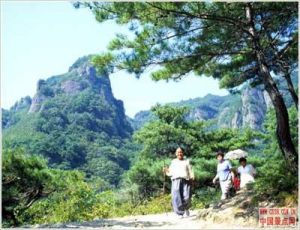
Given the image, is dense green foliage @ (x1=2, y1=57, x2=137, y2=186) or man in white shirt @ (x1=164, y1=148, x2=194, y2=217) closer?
man in white shirt @ (x1=164, y1=148, x2=194, y2=217)

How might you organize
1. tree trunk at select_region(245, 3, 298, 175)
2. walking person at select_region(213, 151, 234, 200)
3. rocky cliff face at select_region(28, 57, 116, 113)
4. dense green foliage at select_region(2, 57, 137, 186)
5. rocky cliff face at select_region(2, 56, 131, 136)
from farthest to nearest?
rocky cliff face at select_region(28, 57, 116, 113), rocky cliff face at select_region(2, 56, 131, 136), dense green foliage at select_region(2, 57, 137, 186), walking person at select_region(213, 151, 234, 200), tree trunk at select_region(245, 3, 298, 175)

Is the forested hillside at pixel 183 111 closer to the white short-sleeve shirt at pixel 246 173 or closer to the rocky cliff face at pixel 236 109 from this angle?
the white short-sleeve shirt at pixel 246 173

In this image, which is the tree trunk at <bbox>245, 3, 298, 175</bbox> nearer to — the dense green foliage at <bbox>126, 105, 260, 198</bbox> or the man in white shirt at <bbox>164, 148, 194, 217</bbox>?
the man in white shirt at <bbox>164, 148, 194, 217</bbox>

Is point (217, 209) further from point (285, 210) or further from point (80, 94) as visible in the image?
point (80, 94)

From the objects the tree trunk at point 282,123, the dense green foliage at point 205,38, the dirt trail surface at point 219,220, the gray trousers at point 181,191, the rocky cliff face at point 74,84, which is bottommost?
the dirt trail surface at point 219,220

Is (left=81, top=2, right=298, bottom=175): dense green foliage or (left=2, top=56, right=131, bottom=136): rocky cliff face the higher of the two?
(left=2, top=56, right=131, bottom=136): rocky cliff face

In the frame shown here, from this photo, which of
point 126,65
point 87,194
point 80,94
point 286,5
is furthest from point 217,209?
point 80,94

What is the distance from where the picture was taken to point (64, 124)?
4428 centimetres

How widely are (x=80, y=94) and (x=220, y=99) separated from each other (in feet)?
76.4

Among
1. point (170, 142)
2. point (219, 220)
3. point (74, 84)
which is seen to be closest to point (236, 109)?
point (74, 84)

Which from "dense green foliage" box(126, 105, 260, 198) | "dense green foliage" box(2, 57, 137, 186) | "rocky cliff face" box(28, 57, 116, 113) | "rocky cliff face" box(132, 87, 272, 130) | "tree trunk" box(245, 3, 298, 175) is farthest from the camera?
"rocky cliff face" box(28, 57, 116, 113)

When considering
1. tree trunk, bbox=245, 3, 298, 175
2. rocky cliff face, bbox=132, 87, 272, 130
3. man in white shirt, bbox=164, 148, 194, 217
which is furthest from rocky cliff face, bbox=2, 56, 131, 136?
man in white shirt, bbox=164, 148, 194, 217

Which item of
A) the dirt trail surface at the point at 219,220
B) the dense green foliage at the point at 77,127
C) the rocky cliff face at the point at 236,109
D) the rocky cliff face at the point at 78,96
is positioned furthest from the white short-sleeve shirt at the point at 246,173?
the rocky cliff face at the point at 78,96

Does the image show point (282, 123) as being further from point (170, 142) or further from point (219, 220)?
point (170, 142)
